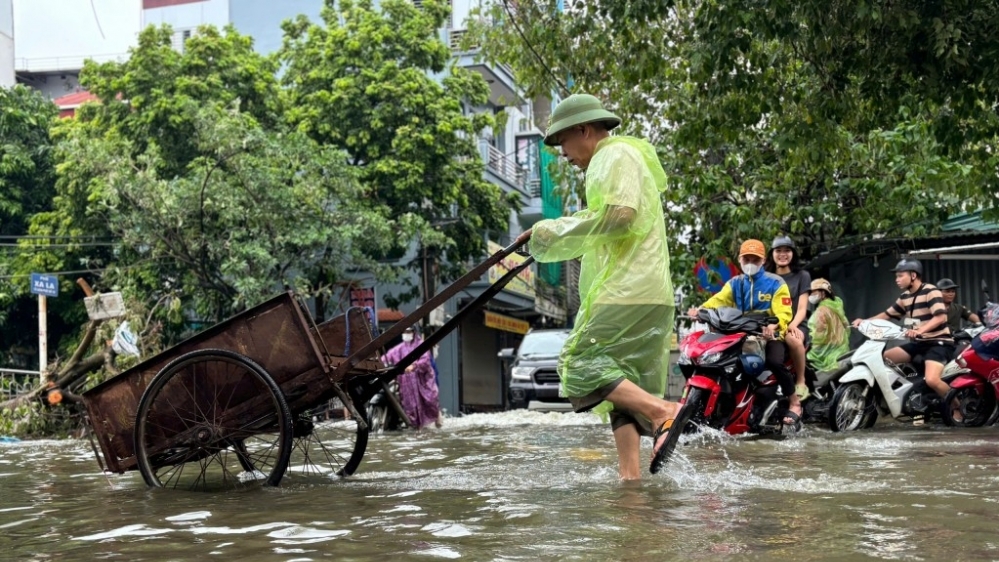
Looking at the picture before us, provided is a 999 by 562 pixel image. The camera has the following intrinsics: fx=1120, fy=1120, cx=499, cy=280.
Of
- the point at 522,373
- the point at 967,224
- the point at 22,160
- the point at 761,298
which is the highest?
the point at 22,160

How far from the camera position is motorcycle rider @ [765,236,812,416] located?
9.05 meters

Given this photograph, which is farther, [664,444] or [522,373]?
[522,373]

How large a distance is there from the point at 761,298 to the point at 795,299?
124cm

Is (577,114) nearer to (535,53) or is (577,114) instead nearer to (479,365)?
(535,53)

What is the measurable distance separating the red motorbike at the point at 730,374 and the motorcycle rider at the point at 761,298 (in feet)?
→ 0.36

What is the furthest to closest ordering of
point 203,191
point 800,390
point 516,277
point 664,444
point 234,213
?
point 516,277, point 234,213, point 203,191, point 800,390, point 664,444

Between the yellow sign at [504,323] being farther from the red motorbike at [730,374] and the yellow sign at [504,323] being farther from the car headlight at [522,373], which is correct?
the red motorbike at [730,374]

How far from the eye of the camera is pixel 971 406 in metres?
10.4

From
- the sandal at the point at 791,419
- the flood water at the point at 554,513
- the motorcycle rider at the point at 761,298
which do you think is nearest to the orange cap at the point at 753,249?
the motorcycle rider at the point at 761,298

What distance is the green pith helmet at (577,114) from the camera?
16.8 ft

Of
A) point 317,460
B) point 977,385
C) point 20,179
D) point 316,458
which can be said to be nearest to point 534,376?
point 977,385

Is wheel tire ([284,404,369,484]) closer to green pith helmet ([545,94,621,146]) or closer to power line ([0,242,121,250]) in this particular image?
green pith helmet ([545,94,621,146])

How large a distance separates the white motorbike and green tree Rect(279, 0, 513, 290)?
13.4 metres

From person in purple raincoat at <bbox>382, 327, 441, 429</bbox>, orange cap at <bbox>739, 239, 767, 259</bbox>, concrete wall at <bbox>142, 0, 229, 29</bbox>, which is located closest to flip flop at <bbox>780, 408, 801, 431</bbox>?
orange cap at <bbox>739, 239, 767, 259</bbox>
